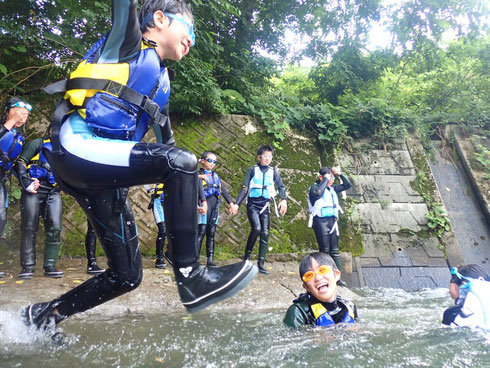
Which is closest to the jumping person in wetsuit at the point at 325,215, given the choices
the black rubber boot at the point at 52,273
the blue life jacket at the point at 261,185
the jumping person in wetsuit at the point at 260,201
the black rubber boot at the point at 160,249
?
the jumping person in wetsuit at the point at 260,201

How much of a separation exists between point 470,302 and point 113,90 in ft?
9.46

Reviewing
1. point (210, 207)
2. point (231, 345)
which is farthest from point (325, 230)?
point (231, 345)

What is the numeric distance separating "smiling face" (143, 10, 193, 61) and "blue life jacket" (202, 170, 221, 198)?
391cm

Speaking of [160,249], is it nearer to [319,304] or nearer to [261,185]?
[261,185]

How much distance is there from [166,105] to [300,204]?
17.7ft

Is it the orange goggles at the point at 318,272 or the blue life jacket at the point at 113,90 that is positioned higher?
the blue life jacket at the point at 113,90

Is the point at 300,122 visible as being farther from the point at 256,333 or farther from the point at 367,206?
the point at 256,333

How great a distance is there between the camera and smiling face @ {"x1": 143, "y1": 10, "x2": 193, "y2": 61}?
6.15 feet

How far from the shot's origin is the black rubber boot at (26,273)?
4.09 m

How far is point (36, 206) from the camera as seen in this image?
14.2ft

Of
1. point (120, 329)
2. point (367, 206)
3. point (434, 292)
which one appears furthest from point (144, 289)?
point (367, 206)

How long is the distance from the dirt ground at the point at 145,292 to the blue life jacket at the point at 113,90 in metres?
2.02

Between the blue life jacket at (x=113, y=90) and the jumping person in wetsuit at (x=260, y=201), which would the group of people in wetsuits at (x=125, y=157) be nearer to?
the blue life jacket at (x=113, y=90)

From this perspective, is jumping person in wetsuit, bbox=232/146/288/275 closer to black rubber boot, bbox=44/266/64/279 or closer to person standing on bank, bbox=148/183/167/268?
person standing on bank, bbox=148/183/167/268
